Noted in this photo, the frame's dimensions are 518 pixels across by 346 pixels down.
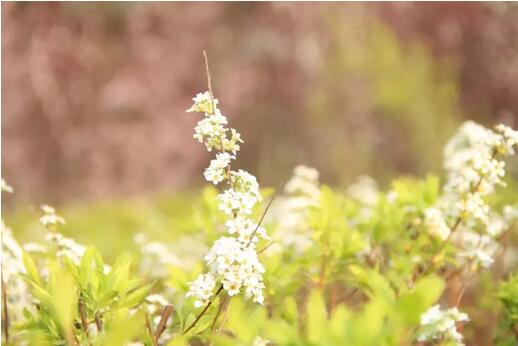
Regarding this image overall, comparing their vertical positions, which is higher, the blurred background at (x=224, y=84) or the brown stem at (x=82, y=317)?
the blurred background at (x=224, y=84)

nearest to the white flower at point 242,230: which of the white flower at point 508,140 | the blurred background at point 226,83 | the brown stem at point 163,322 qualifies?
the brown stem at point 163,322

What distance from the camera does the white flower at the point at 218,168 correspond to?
1.83 meters

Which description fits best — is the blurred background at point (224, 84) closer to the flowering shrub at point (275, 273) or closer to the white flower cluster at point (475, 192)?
the flowering shrub at point (275, 273)

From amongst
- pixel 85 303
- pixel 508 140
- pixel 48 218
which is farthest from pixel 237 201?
pixel 508 140

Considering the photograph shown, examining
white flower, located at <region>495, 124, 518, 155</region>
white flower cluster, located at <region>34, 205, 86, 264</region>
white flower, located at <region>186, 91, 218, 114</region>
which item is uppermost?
white flower, located at <region>495, 124, 518, 155</region>

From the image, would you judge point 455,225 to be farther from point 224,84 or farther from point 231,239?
point 224,84

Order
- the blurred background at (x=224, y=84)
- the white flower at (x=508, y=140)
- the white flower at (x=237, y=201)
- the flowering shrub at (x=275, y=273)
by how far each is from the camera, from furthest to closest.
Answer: the blurred background at (x=224, y=84), the white flower at (x=508, y=140), the white flower at (x=237, y=201), the flowering shrub at (x=275, y=273)

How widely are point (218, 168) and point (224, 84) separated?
10.7 meters

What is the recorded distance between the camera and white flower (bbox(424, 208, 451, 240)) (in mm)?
2346

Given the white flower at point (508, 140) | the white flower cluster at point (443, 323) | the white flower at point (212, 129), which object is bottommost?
the white flower cluster at point (443, 323)

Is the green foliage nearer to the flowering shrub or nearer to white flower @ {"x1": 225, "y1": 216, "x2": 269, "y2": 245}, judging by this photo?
the flowering shrub

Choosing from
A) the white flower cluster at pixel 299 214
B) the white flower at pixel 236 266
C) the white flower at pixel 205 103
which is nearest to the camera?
the white flower at pixel 236 266

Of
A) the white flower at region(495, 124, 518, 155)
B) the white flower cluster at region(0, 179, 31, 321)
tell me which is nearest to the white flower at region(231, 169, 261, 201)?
the white flower at region(495, 124, 518, 155)

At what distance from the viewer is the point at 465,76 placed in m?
9.84
